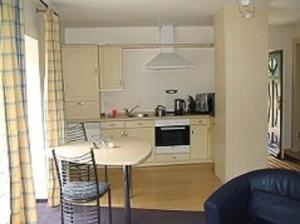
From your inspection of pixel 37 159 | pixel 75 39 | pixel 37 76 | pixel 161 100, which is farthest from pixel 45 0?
pixel 161 100

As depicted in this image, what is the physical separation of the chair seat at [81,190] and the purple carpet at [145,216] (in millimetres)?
611

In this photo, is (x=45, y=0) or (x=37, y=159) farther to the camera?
(x=37, y=159)

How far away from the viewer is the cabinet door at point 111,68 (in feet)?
22.3

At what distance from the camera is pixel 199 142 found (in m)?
6.88

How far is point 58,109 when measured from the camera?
4.80 m

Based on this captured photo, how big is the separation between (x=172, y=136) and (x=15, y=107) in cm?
415

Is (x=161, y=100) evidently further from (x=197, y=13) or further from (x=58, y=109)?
(x=58, y=109)

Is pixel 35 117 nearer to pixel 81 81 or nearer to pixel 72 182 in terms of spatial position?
pixel 72 182

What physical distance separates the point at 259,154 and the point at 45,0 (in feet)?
11.5

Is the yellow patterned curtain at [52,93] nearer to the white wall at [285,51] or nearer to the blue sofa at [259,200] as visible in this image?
the blue sofa at [259,200]

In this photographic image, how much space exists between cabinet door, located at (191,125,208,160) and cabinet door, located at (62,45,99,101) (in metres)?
1.83

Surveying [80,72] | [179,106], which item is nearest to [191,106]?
[179,106]

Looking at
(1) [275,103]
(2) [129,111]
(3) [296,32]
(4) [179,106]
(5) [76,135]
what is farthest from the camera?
(1) [275,103]

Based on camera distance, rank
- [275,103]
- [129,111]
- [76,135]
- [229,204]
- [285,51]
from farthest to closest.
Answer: [275,103]
[285,51]
[129,111]
[76,135]
[229,204]
